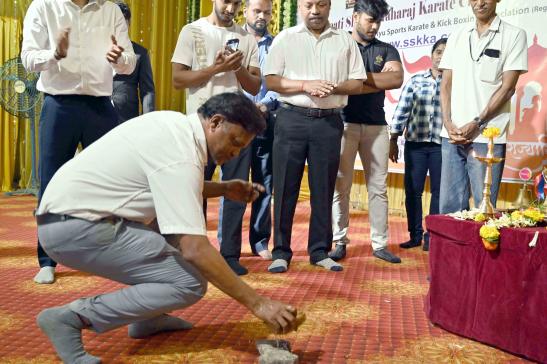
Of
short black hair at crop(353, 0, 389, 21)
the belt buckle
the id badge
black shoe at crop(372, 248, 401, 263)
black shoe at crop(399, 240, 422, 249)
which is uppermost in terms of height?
short black hair at crop(353, 0, 389, 21)

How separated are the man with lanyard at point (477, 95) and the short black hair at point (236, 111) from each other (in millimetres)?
1428

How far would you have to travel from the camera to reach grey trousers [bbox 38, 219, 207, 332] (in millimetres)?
1566

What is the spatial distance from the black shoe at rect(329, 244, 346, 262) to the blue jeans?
28.5 inches

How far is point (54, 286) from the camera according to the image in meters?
2.46

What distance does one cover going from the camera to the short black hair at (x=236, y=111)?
1.55m

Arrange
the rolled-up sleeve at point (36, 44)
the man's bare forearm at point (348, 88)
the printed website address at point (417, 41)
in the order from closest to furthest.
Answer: the rolled-up sleeve at point (36, 44) → the man's bare forearm at point (348, 88) → the printed website address at point (417, 41)

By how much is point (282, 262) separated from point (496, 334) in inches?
48.8

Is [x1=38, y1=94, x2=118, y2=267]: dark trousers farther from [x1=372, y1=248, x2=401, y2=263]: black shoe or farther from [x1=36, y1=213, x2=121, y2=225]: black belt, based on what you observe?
[x1=372, y1=248, x2=401, y2=263]: black shoe

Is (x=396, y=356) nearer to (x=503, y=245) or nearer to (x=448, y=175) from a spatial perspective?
(x=503, y=245)

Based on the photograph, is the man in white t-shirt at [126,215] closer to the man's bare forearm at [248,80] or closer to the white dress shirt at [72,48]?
the white dress shirt at [72,48]

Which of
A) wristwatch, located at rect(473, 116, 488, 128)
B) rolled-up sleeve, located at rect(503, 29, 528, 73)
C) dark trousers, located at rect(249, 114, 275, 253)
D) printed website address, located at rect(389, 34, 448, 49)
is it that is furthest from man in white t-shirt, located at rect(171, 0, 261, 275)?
printed website address, located at rect(389, 34, 448, 49)

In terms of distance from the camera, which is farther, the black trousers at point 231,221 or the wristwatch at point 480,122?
the black trousers at point 231,221

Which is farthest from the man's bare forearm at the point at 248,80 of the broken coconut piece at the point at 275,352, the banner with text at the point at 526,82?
the banner with text at the point at 526,82

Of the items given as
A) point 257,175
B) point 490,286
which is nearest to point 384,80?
point 257,175
